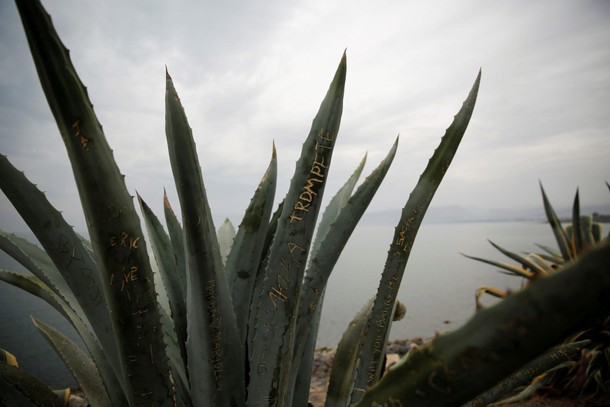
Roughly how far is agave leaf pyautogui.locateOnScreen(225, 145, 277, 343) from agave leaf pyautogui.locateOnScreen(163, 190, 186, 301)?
101mm

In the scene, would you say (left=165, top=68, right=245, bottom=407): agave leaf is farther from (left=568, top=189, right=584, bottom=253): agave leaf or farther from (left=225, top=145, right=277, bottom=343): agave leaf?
(left=568, top=189, right=584, bottom=253): agave leaf

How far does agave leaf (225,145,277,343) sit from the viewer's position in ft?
2.12

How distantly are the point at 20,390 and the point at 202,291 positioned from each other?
12.0 inches

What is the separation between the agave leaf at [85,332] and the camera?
1.98 ft

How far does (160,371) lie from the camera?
0.47 meters

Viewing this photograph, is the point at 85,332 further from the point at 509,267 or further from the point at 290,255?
the point at 509,267

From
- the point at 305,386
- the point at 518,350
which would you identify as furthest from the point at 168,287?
the point at 518,350

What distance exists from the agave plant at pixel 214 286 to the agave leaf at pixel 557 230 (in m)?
2.56

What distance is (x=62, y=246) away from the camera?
0.49m

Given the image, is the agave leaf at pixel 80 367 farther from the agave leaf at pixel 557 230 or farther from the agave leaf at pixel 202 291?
the agave leaf at pixel 557 230

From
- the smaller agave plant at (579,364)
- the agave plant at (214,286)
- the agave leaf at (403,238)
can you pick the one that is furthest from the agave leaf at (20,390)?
the smaller agave plant at (579,364)

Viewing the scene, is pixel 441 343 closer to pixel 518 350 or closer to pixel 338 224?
pixel 518 350

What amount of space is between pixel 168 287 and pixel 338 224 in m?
0.38

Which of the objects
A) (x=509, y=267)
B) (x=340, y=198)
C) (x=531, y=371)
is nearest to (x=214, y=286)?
(x=340, y=198)
